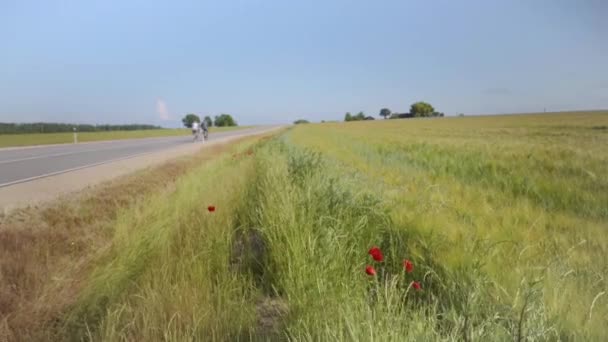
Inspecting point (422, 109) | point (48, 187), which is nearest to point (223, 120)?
point (422, 109)

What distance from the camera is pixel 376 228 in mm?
2580

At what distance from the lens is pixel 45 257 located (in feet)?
9.27

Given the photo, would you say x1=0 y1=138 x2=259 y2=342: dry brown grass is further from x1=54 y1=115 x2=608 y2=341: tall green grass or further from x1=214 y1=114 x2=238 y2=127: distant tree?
x1=214 y1=114 x2=238 y2=127: distant tree

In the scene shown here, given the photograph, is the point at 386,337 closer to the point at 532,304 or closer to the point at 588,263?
the point at 532,304

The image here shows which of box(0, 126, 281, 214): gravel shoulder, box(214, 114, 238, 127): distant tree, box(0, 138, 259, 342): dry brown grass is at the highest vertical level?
box(214, 114, 238, 127): distant tree

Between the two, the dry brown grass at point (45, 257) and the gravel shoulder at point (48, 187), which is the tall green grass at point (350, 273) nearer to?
the dry brown grass at point (45, 257)

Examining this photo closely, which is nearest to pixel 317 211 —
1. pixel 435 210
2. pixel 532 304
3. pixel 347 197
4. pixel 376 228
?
pixel 347 197

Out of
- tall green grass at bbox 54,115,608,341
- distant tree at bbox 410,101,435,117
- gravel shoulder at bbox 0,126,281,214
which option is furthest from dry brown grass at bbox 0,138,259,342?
distant tree at bbox 410,101,435,117

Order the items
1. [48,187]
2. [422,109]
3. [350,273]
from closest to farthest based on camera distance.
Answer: [350,273] < [48,187] < [422,109]

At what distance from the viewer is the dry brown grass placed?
6.57 ft

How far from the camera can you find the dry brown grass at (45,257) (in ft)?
6.57

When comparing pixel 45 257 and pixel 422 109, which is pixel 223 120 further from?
pixel 45 257

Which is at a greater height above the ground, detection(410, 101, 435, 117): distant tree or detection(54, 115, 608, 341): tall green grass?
detection(410, 101, 435, 117): distant tree

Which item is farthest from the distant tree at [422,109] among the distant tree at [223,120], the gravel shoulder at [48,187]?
the gravel shoulder at [48,187]
